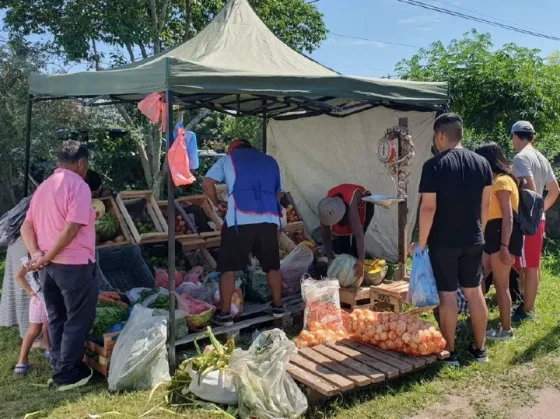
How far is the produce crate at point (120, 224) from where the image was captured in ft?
19.0

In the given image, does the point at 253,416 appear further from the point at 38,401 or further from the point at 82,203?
the point at 82,203

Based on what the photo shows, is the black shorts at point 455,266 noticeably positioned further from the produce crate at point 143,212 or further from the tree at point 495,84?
the tree at point 495,84

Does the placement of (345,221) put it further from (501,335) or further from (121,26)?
(121,26)

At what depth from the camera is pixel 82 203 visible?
3.67 m

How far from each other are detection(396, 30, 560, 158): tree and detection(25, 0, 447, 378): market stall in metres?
2.86

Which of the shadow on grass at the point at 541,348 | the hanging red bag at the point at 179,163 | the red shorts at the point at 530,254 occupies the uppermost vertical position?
the hanging red bag at the point at 179,163

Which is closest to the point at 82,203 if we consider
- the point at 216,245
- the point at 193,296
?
the point at 193,296

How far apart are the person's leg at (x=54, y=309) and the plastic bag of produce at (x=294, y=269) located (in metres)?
2.39

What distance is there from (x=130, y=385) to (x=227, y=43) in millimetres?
3182

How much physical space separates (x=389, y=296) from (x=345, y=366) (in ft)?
5.16

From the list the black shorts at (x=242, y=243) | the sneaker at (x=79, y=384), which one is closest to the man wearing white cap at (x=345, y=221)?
the black shorts at (x=242, y=243)

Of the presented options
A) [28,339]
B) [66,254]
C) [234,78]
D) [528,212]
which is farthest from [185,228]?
[528,212]

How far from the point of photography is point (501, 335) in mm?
4664

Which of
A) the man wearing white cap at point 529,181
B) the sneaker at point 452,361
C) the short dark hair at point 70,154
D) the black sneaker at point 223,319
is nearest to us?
Answer: the short dark hair at point 70,154
